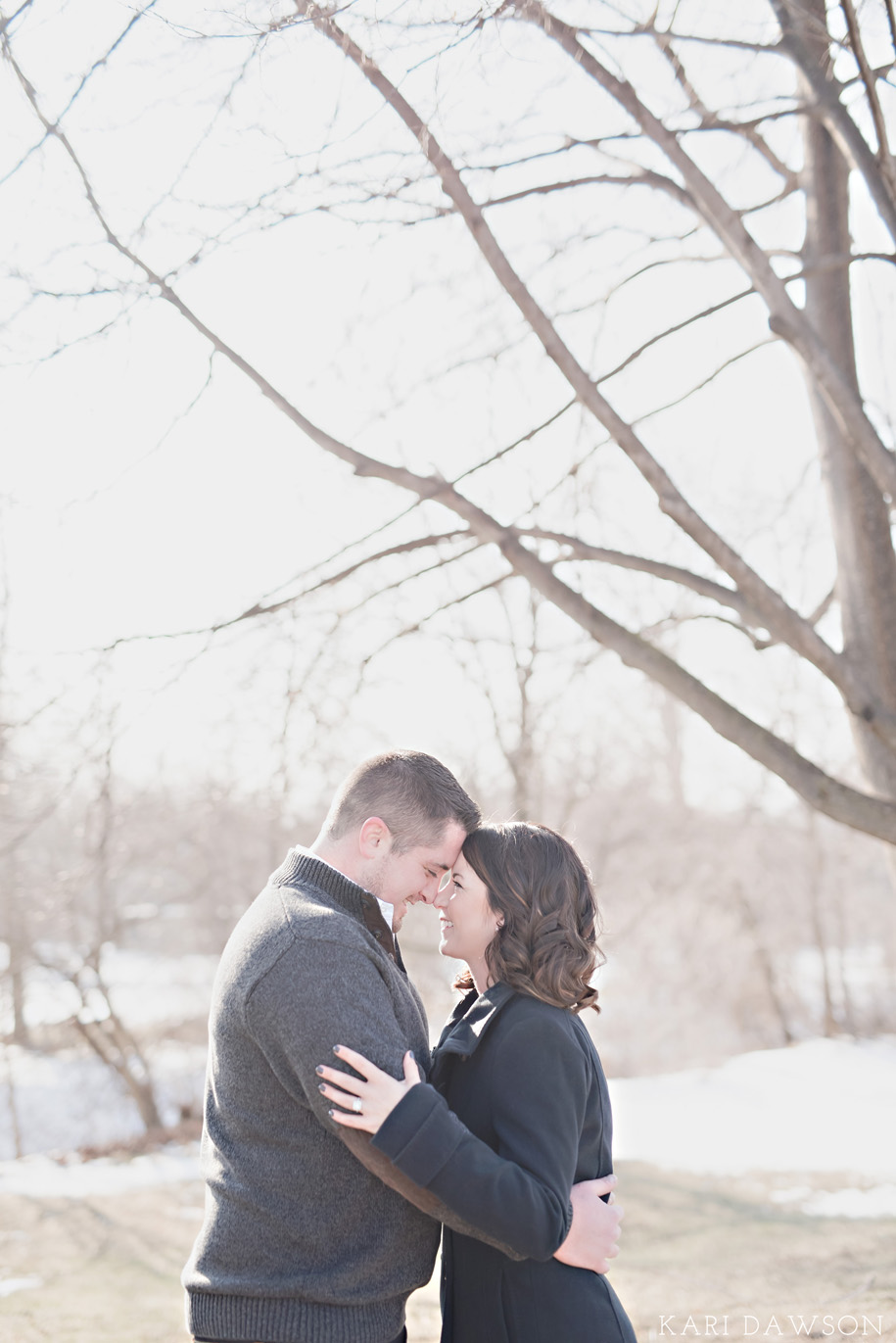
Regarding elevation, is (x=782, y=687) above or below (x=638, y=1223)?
above

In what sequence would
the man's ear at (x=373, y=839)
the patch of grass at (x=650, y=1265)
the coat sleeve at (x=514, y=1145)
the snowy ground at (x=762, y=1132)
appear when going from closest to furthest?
the coat sleeve at (x=514, y=1145)
the man's ear at (x=373, y=839)
the patch of grass at (x=650, y=1265)
the snowy ground at (x=762, y=1132)

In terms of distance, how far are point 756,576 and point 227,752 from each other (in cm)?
480

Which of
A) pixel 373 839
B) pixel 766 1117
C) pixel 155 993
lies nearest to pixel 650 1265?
pixel 766 1117

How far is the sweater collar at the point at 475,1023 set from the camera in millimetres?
2180

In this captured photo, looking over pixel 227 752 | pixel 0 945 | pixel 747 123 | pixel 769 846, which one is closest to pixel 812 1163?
pixel 227 752

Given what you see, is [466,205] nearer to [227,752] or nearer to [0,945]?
[227,752]

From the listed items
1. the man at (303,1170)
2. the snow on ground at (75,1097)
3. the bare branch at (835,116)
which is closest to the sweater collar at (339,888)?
the man at (303,1170)

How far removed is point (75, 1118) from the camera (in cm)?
1407

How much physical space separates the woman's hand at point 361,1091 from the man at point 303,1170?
3 cm

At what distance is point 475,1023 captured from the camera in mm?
2225

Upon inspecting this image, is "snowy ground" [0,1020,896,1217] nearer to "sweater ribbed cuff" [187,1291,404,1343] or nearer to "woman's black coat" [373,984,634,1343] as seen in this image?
"woman's black coat" [373,984,634,1343]

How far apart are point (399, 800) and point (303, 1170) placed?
0.71 metres

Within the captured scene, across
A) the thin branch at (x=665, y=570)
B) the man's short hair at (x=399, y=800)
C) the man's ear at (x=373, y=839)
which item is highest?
the thin branch at (x=665, y=570)

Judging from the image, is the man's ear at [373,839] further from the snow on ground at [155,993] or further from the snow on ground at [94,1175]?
the snow on ground at [155,993]
